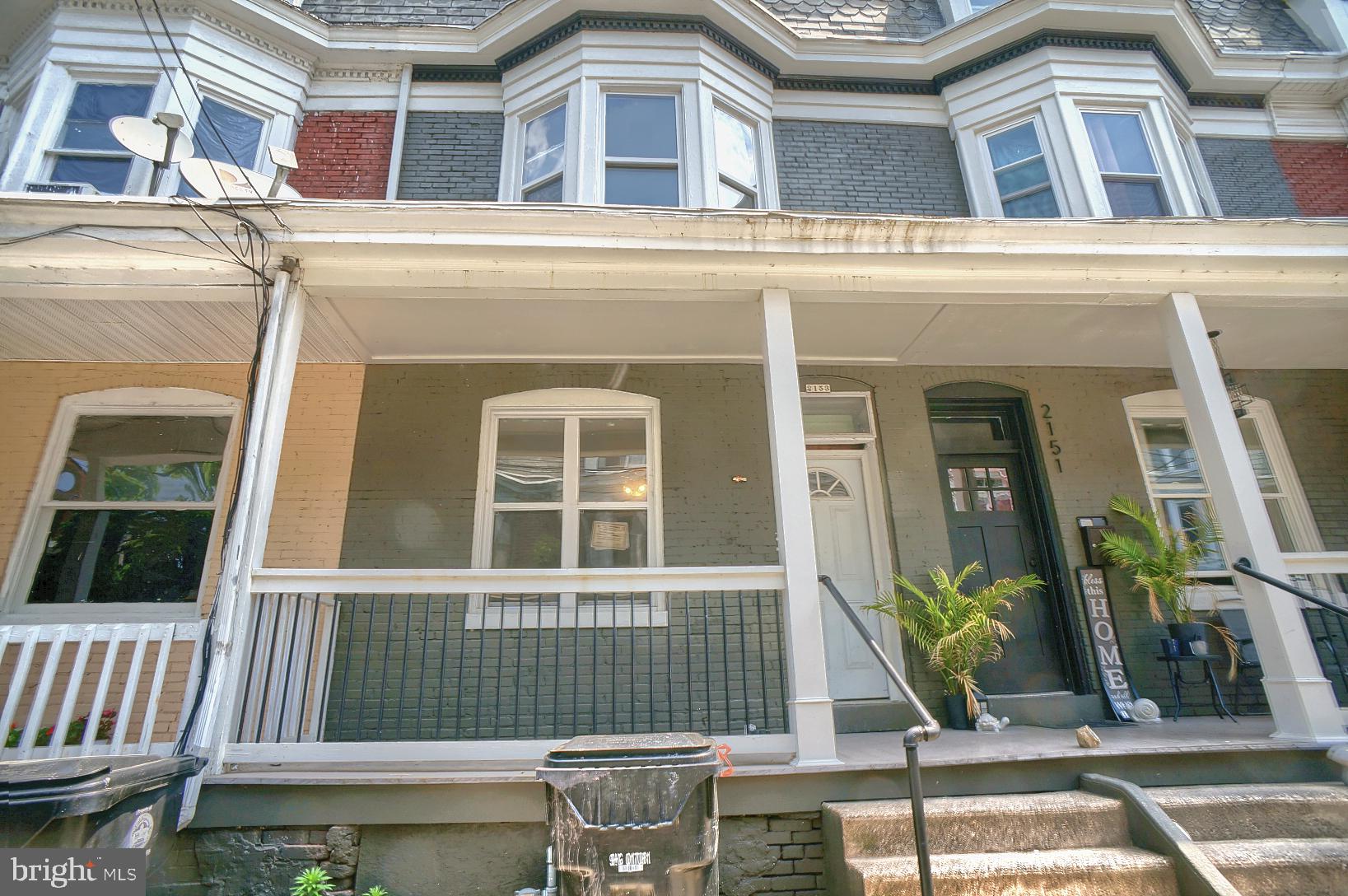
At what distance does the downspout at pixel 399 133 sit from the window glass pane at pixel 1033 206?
17.6 ft

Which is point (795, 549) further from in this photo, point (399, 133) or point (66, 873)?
point (399, 133)

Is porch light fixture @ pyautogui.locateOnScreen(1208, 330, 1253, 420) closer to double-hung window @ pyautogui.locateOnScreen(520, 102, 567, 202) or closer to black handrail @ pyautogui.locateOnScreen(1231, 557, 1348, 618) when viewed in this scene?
black handrail @ pyautogui.locateOnScreen(1231, 557, 1348, 618)

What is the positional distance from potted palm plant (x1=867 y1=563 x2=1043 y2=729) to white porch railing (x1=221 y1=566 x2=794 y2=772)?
98 cm

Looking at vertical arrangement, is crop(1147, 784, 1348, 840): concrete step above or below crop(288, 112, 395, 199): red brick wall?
below

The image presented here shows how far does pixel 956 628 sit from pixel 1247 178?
5.63 metres

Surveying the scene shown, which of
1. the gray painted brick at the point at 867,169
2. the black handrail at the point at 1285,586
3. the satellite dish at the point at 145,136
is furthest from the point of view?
the gray painted brick at the point at 867,169

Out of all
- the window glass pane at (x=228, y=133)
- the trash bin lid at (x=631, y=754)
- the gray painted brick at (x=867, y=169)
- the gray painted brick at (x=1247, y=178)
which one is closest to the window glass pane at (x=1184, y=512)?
the gray painted brick at (x=1247, y=178)

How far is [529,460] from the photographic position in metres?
5.50

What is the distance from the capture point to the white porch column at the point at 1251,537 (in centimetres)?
A: 355

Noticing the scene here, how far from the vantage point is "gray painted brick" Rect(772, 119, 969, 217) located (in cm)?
630

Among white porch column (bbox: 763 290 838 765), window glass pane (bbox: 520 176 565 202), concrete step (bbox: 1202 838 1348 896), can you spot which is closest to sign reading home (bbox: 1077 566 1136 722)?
concrete step (bbox: 1202 838 1348 896)

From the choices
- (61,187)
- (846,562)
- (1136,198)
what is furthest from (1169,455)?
(61,187)

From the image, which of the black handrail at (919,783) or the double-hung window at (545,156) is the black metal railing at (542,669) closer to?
the black handrail at (919,783)

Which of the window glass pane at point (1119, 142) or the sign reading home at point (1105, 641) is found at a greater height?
the window glass pane at point (1119, 142)
